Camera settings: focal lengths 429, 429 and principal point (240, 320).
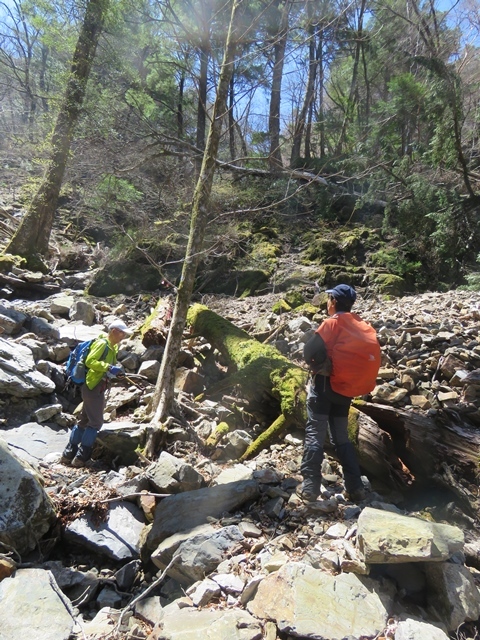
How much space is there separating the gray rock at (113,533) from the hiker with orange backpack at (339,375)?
1.63 m

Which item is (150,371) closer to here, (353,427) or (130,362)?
(130,362)

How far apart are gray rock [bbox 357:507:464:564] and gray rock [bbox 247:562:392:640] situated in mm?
214

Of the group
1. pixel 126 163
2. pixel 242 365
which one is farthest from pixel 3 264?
pixel 242 365

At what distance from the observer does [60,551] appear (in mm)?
4059

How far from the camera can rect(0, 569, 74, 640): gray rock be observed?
108 inches

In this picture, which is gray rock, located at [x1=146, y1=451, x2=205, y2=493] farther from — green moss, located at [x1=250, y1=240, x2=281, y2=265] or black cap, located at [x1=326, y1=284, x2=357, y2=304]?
green moss, located at [x1=250, y1=240, x2=281, y2=265]

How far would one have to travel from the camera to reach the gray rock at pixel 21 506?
3.71 metres

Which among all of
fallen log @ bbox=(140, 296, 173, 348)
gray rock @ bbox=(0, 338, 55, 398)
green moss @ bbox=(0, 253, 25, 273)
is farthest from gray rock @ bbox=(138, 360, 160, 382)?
green moss @ bbox=(0, 253, 25, 273)

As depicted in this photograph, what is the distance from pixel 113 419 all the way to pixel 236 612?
388 centimetres

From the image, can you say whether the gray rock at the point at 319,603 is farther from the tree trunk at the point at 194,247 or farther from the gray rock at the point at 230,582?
the tree trunk at the point at 194,247

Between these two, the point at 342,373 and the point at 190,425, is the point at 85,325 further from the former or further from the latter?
the point at 342,373

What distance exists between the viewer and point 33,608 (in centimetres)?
292

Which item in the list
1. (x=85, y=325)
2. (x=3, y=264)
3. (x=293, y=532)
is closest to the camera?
(x=293, y=532)

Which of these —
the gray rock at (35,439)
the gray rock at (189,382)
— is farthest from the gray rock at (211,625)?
the gray rock at (189,382)
